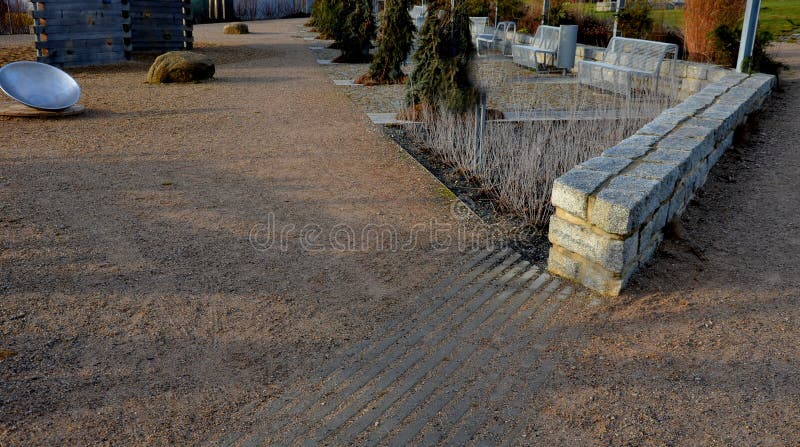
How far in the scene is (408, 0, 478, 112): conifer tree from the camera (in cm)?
734

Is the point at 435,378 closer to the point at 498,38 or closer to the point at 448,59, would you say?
the point at 448,59

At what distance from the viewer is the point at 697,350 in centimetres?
342

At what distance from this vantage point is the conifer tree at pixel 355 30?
14.1 metres

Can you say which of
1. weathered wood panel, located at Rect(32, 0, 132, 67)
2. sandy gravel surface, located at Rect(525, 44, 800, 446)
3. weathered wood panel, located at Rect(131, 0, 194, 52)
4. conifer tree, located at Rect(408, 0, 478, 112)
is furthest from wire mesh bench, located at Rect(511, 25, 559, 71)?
sandy gravel surface, located at Rect(525, 44, 800, 446)

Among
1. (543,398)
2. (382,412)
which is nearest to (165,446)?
(382,412)

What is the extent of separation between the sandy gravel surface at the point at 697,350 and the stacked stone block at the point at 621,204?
0.20 meters

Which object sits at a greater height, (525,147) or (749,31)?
(749,31)

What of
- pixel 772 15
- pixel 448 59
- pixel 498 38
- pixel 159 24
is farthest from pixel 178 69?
pixel 772 15

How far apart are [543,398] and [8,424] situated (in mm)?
2196

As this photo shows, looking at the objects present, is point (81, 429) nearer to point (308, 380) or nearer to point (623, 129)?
point (308, 380)

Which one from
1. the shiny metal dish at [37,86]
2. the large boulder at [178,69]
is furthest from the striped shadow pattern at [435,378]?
the large boulder at [178,69]

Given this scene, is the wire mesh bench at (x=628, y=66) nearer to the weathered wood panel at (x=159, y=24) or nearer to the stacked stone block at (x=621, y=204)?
the stacked stone block at (x=621, y=204)

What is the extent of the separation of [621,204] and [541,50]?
9480mm

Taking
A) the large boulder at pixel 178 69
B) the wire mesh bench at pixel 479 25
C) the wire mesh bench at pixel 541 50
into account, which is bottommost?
the large boulder at pixel 178 69
